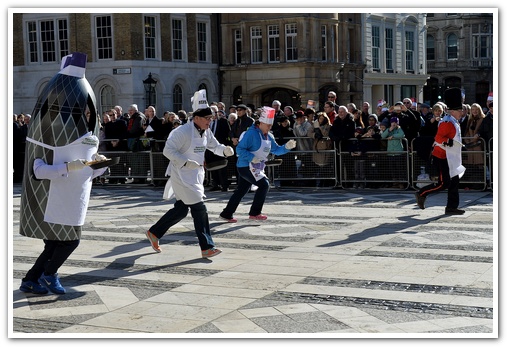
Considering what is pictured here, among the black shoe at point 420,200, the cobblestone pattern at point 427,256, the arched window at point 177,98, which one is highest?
the arched window at point 177,98

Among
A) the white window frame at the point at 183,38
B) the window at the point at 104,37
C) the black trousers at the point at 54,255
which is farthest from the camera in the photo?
the white window frame at the point at 183,38

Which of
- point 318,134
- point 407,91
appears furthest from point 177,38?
point 318,134

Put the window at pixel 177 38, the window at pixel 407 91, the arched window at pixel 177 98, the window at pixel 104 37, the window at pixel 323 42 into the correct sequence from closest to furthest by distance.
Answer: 1. the window at pixel 104 37
2. the window at pixel 177 38
3. the arched window at pixel 177 98
4. the window at pixel 323 42
5. the window at pixel 407 91

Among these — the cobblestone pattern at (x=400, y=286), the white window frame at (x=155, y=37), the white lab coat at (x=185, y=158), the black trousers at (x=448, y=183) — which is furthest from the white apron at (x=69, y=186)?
the white window frame at (x=155, y=37)

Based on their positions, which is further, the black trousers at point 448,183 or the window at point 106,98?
the window at point 106,98

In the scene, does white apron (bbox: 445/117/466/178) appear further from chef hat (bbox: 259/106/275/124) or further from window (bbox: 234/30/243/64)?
window (bbox: 234/30/243/64)

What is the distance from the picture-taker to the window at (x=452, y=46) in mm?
62000

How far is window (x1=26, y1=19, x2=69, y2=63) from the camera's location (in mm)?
36031

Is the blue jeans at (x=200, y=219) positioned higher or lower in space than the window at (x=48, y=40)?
lower

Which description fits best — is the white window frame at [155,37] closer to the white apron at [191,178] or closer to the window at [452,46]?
the white apron at [191,178]

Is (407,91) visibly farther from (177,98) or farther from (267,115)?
(267,115)

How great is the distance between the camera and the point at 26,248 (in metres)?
11.3

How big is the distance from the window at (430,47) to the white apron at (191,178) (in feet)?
179
